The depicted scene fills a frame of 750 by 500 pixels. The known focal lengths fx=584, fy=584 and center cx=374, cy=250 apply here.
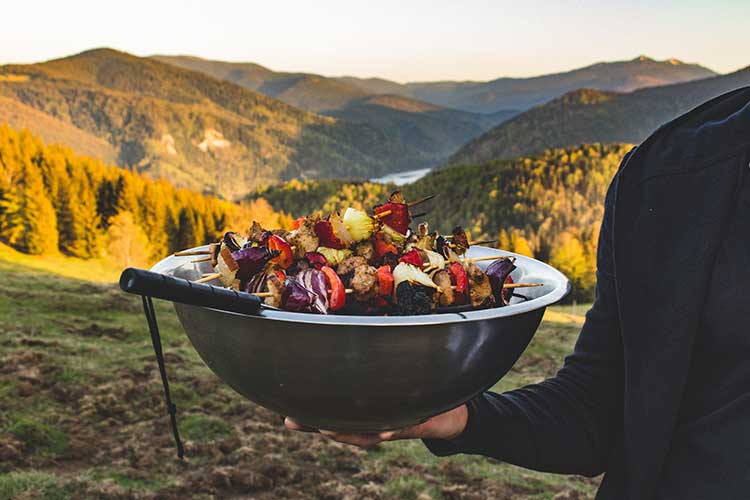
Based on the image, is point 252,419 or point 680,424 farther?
point 252,419

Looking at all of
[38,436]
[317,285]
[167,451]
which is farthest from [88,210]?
[317,285]

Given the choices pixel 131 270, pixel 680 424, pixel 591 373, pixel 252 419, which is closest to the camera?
pixel 131 270

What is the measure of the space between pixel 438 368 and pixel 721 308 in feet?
2.24

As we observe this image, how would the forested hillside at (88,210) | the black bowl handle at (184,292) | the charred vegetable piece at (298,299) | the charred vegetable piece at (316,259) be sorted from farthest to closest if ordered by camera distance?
the forested hillside at (88,210), the charred vegetable piece at (316,259), the charred vegetable piece at (298,299), the black bowl handle at (184,292)

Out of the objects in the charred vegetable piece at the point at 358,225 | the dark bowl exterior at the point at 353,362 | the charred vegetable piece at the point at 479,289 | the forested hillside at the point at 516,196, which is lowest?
the forested hillside at the point at 516,196

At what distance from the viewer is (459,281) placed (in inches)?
52.7

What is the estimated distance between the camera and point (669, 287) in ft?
4.50

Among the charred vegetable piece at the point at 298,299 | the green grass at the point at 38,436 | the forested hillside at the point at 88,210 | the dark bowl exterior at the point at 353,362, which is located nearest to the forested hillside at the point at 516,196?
the forested hillside at the point at 88,210

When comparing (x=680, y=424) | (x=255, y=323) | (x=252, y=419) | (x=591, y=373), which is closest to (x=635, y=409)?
(x=680, y=424)

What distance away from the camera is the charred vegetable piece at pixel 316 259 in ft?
4.53

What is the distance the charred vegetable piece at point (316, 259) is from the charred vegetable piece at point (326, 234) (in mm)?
50

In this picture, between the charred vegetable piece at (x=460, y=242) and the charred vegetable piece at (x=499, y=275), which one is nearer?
the charred vegetable piece at (x=499, y=275)

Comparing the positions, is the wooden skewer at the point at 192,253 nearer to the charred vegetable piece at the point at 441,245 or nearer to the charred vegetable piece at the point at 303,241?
the charred vegetable piece at the point at 303,241

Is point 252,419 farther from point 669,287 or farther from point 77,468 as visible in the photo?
point 669,287
